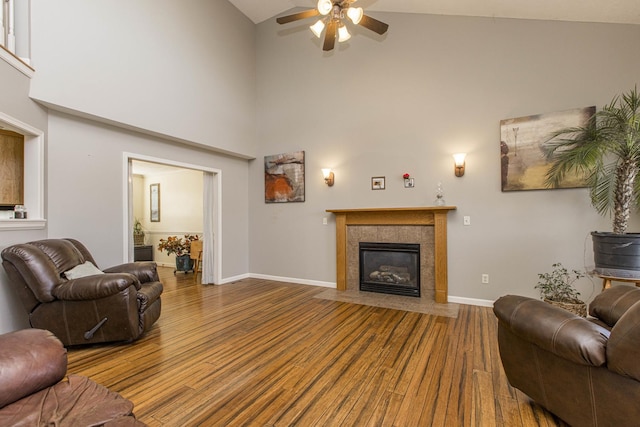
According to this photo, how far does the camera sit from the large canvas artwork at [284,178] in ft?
17.0

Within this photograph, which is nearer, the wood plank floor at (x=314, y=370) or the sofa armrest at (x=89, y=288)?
the wood plank floor at (x=314, y=370)

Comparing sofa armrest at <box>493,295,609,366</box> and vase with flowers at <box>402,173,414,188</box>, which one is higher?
vase with flowers at <box>402,173,414,188</box>

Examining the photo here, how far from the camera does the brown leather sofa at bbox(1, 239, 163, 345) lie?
2.44m

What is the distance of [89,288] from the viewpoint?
245 cm

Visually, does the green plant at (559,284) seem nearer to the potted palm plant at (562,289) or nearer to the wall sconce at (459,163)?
the potted palm plant at (562,289)

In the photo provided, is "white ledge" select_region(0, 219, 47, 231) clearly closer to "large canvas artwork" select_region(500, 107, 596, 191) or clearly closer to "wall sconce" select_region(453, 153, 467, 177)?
"wall sconce" select_region(453, 153, 467, 177)

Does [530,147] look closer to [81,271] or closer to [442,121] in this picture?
[442,121]

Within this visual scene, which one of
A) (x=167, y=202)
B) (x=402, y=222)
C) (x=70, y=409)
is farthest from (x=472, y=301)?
(x=167, y=202)

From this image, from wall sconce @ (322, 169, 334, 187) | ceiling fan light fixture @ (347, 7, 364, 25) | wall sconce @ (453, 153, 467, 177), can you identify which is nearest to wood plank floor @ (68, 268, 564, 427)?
wall sconce @ (453, 153, 467, 177)

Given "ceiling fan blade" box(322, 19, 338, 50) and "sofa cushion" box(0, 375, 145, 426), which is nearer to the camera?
"sofa cushion" box(0, 375, 145, 426)

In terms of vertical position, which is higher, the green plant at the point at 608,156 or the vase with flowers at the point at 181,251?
the green plant at the point at 608,156

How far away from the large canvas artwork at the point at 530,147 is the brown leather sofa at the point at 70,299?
176 inches

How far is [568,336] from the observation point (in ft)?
4.50

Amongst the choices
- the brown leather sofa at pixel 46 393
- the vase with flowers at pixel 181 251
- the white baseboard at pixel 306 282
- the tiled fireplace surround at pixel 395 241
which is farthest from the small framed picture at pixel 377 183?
the vase with flowers at pixel 181 251
